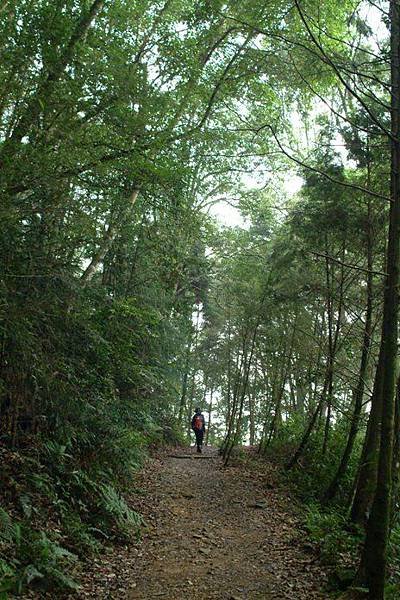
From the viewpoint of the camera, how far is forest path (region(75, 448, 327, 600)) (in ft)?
17.1

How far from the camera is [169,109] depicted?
7.48m

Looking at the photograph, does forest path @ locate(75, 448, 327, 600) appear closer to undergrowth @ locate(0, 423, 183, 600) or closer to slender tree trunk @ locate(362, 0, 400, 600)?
undergrowth @ locate(0, 423, 183, 600)

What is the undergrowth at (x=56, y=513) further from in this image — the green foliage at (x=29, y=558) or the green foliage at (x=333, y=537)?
the green foliage at (x=333, y=537)

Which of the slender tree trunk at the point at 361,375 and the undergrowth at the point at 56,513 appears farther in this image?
the slender tree trunk at the point at 361,375

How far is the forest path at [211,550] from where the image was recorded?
17.1 feet

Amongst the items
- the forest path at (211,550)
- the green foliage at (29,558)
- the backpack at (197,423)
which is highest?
the backpack at (197,423)

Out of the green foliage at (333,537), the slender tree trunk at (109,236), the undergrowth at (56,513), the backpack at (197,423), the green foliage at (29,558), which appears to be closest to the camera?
the green foliage at (29,558)

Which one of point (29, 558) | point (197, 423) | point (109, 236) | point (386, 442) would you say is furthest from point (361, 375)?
point (197, 423)

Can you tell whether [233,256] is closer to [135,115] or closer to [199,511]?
[199,511]

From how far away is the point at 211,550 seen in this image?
21.9 ft

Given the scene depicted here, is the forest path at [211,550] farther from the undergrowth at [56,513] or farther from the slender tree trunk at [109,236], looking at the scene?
the slender tree trunk at [109,236]

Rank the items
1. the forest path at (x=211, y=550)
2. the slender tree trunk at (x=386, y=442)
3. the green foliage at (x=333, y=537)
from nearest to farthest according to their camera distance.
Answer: the slender tree trunk at (x=386, y=442) < the forest path at (x=211, y=550) < the green foliage at (x=333, y=537)

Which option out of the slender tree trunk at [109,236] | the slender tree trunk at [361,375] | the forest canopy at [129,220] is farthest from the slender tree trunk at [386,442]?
the slender tree trunk at [109,236]

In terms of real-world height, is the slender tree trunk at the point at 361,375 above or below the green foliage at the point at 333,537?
above
